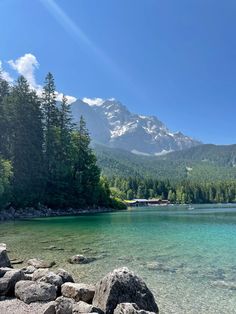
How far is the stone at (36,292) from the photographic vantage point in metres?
13.1

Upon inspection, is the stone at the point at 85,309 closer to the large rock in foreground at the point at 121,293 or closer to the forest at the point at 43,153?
the large rock in foreground at the point at 121,293

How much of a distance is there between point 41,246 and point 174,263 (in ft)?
41.0

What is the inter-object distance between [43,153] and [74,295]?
74.0 m

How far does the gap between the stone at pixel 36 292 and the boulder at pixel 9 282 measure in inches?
24.9

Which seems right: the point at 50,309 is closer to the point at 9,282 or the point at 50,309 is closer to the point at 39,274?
the point at 9,282

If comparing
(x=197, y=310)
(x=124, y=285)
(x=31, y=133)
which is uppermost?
(x=31, y=133)

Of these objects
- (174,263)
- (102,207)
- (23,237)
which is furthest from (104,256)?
(102,207)

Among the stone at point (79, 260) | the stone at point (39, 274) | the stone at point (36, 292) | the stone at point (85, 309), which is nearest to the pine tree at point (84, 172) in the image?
the stone at point (79, 260)

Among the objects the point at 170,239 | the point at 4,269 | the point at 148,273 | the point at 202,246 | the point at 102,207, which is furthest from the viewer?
the point at 102,207

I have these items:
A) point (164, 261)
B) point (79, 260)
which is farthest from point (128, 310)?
point (164, 261)

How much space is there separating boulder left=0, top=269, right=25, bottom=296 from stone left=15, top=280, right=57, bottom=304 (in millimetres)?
633

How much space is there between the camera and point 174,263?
69.6 feet

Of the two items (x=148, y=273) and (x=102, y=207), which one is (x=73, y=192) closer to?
(x=102, y=207)

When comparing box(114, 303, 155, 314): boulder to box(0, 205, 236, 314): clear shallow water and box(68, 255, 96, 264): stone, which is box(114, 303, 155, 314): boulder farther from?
box(68, 255, 96, 264): stone
